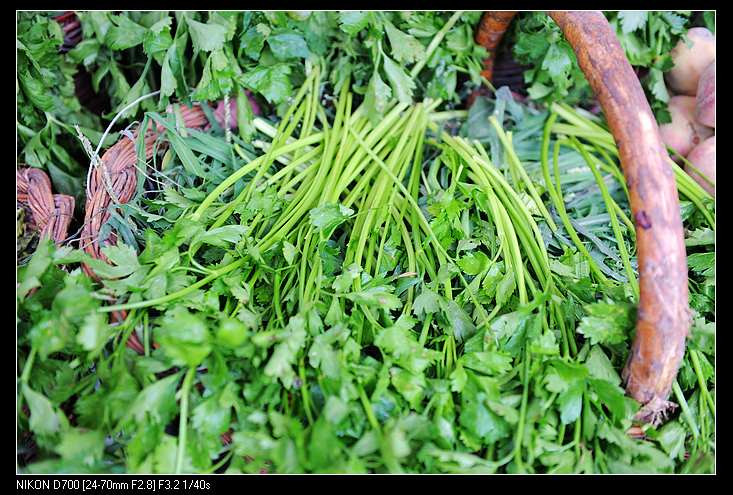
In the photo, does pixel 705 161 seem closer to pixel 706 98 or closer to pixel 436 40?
pixel 706 98

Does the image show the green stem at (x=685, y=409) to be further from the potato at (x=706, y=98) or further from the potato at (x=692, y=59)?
the potato at (x=692, y=59)

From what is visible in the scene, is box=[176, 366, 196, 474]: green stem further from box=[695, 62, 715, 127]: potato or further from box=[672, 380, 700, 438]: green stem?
box=[695, 62, 715, 127]: potato

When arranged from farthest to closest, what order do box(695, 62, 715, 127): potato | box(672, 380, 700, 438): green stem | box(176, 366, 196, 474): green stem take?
box(695, 62, 715, 127): potato
box(672, 380, 700, 438): green stem
box(176, 366, 196, 474): green stem

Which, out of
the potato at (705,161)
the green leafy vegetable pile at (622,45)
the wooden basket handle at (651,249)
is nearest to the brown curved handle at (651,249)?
the wooden basket handle at (651,249)

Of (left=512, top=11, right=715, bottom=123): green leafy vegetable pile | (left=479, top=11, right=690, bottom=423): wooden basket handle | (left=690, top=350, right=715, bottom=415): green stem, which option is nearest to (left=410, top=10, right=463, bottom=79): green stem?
(left=512, top=11, right=715, bottom=123): green leafy vegetable pile

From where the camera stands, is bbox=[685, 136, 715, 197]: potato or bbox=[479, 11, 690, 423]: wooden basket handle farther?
bbox=[685, 136, 715, 197]: potato

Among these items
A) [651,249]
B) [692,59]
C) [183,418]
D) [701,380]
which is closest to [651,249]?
[651,249]
